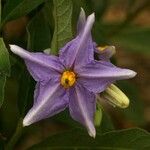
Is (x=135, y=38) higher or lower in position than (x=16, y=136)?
lower

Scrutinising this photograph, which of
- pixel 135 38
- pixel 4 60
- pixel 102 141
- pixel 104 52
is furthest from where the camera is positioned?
pixel 135 38

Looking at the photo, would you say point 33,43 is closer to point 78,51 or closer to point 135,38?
point 78,51

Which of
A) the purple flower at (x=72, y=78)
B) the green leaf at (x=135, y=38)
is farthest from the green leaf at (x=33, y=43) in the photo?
the green leaf at (x=135, y=38)

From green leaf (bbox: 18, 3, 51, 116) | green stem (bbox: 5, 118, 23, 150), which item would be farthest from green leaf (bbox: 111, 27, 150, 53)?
green stem (bbox: 5, 118, 23, 150)

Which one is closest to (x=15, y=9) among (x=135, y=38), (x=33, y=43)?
(x=33, y=43)

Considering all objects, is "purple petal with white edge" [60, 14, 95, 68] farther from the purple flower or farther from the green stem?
the green stem

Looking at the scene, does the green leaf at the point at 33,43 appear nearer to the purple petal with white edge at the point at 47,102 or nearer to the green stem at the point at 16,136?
the green stem at the point at 16,136

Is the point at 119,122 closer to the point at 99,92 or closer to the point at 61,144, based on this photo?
the point at 61,144
